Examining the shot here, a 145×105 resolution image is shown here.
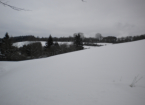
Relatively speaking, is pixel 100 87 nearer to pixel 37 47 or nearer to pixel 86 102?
pixel 86 102

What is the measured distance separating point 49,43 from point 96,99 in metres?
38.8

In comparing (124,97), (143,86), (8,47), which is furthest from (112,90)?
(8,47)

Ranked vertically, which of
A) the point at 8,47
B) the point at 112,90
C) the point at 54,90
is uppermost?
the point at 8,47

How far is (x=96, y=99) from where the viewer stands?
6.64ft

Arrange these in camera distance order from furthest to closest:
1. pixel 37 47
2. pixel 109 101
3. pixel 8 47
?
pixel 37 47 → pixel 8 47 → pixel 109 101

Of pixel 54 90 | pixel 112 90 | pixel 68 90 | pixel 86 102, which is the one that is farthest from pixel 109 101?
pixel 54 90

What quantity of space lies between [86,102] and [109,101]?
A: 0.67 meters

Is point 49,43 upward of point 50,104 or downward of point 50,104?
upward

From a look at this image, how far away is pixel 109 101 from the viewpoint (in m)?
1.93

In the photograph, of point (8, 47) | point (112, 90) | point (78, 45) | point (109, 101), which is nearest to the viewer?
point (109, 101)

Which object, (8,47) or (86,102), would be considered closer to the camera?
(86,102)

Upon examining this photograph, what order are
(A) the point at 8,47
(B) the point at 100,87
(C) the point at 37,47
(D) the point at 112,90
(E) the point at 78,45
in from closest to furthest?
(D) the point at 112,90, (B) the point at 100,87, (A) the point at 8,47, (C) the point at 37,47, (E) the point at 78,45

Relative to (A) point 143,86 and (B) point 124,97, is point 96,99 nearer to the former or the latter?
(B) point 124,97

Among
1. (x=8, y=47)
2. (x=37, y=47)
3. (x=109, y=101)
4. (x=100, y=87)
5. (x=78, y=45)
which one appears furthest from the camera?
(x=78, y=45)
